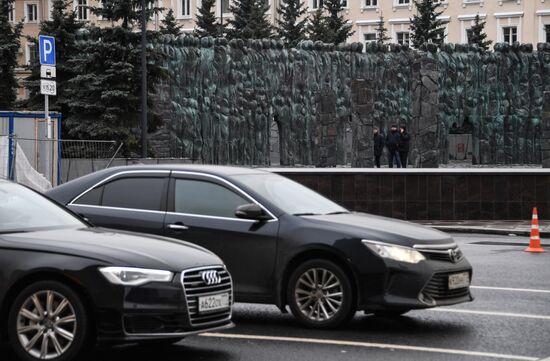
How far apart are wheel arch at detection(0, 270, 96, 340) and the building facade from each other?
2804 inches

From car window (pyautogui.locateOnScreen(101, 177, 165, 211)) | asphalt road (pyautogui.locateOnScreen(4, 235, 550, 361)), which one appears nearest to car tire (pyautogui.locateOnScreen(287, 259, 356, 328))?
asphalt road (pyautogui.locateOnScreen(4, 235, 550, 361))

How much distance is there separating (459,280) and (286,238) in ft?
5.04

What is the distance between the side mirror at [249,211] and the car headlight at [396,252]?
0.98 m

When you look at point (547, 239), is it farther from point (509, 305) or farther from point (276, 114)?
point (276, 114)

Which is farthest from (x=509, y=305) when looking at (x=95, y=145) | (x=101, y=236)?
(x=95, y=145)

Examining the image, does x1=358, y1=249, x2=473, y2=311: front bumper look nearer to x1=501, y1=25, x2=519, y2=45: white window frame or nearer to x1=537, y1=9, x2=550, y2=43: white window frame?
x1=537, y1=9, x2=550, y2=43: white window frame

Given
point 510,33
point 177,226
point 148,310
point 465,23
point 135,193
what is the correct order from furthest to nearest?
point 465,23 → point 510,33 → point 135,193 → point 177,226 → point 148,310

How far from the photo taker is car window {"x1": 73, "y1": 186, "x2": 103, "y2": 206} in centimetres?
1045

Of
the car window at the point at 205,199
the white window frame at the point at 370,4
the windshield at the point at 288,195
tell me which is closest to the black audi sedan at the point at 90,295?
the car window at the point at 205,199

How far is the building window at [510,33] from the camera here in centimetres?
8202

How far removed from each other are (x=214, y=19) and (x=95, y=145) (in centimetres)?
4624

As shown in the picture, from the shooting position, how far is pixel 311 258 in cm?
968

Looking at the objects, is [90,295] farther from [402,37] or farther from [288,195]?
[402,37]

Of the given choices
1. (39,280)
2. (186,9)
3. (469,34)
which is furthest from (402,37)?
(39,280)
